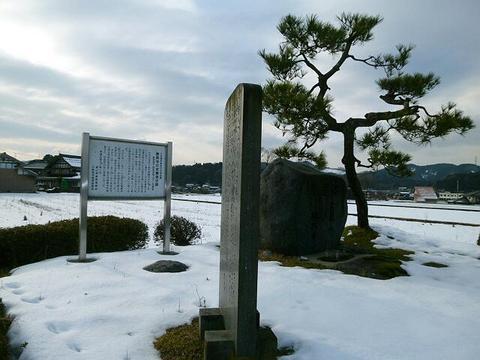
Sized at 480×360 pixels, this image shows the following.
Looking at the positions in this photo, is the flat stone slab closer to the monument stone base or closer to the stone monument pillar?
the monument stone base

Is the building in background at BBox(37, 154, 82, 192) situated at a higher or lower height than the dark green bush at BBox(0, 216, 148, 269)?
higher

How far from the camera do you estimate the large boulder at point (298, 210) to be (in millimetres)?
7117

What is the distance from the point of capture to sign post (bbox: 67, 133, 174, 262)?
6.49 metres

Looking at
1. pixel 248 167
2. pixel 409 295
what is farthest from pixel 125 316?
pixel 409 295

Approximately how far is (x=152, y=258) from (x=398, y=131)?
6534 millimetres

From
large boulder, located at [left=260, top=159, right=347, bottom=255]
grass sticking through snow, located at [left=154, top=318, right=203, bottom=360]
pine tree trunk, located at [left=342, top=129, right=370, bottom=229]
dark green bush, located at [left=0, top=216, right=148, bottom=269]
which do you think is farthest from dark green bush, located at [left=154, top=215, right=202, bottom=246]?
grass sticking through snow, located at [left=154, top=318, right=203, bottom=360]

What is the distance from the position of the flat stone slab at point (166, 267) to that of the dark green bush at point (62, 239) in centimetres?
191

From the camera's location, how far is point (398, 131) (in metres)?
9.20

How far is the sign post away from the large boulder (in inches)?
77.4

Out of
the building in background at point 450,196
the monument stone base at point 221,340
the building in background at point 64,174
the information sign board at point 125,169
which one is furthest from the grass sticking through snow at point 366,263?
the building in background at point 450,196

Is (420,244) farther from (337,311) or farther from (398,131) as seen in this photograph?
(337,311)

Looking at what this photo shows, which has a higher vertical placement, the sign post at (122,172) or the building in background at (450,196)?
the sign post at (122,172)

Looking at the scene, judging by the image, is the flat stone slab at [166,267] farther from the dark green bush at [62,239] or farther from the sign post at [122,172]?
the dark green bush at [62,239]

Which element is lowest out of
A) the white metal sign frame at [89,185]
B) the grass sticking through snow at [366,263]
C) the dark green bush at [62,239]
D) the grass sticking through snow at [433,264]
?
the grass sticking through snow at [433,264]
